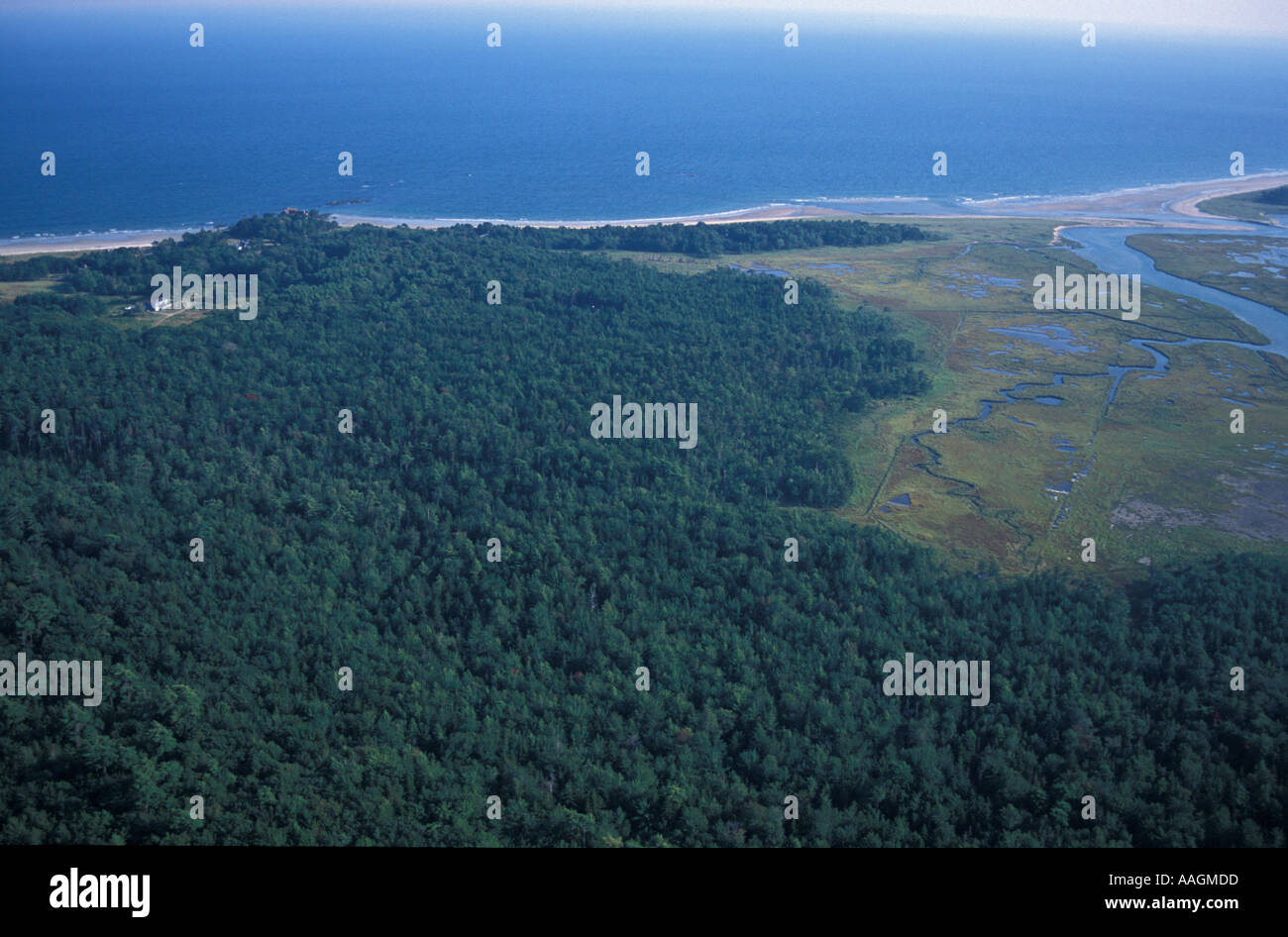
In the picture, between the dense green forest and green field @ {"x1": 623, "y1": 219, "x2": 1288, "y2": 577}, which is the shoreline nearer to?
green field @ {"x1": 623, "y1": 219, "x2": 1288, "y2": 577}

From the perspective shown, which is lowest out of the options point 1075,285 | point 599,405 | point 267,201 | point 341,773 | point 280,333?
point 341,773

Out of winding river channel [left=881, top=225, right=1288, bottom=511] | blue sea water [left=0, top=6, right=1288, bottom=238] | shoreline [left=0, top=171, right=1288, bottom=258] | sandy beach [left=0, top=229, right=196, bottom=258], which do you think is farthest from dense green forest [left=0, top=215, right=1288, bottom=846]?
blue sea water [left=0, top=6, right=1288, bottom=238]

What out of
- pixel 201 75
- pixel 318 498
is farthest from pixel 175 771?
pixel 201 75

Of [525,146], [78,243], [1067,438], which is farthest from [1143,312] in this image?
[525,146]

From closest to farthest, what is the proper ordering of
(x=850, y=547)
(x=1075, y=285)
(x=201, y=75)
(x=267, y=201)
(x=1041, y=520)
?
(x=850, y=547) → (x=1041, y=520) → (x=1075, y=285) → (x=267, y=201) → (x=201, y=75)

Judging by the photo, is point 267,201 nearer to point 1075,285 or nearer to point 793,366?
point 793,366

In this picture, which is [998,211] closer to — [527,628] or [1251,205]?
[1251,205]
